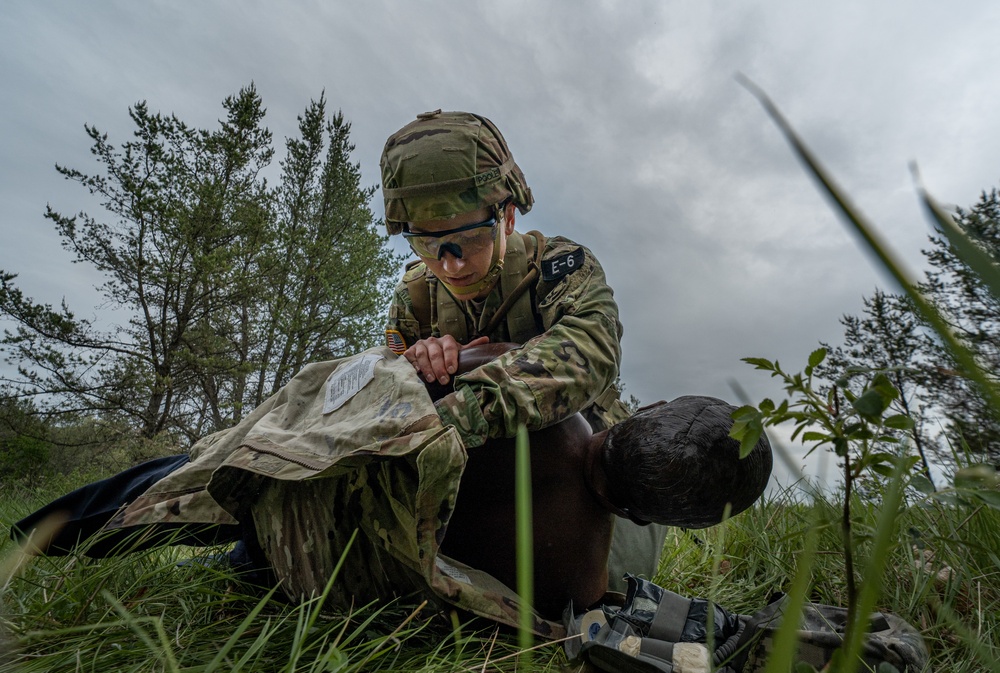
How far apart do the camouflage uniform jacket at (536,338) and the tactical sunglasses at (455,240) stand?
0.23m

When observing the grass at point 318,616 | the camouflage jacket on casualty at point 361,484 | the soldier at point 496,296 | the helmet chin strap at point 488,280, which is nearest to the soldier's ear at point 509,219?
the soldier at point 496,296

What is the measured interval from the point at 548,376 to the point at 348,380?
2.00 ft

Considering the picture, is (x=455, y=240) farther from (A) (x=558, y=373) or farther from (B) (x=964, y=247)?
(B) (x=964, y=247)

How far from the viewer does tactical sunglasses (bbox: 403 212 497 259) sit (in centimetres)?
217

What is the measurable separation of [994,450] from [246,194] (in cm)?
1150

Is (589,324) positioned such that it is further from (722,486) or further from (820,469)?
(820,469)

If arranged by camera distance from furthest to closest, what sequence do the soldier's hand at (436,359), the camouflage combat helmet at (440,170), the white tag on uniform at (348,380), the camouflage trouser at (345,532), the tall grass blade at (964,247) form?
the camouflage combat helmet at (440,170) → the soldier's hand at (436,359) → the white tag on uniform at (348,380) → the camouflage trouser at (345,532) → the tall grass blade at (964,247)

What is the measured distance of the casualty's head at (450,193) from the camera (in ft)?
6.98

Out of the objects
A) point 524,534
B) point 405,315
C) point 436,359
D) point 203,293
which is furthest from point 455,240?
point 203,293

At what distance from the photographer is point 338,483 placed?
1.66 meters

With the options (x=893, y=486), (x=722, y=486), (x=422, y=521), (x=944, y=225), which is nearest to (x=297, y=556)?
(x=422, y=521)

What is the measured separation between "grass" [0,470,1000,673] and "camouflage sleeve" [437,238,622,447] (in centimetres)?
51

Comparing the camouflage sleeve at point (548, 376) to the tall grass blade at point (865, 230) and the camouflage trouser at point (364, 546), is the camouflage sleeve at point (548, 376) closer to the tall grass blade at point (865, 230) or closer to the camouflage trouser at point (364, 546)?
the camouflage trouser at point (364, 546)

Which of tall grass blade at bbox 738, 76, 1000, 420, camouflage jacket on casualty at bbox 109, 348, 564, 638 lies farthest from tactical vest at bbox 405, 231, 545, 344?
tall grass blade at bbox 738, 76, 1000, 420
